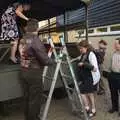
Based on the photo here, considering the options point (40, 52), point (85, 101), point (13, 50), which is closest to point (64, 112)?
point (85, 101)

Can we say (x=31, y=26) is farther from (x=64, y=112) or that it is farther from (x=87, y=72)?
(x=64, y=112)

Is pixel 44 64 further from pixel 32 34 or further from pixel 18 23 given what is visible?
pixel 18 23

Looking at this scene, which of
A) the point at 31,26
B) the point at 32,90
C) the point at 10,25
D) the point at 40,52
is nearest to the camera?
the point at 40,52

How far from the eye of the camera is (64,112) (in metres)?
6.56

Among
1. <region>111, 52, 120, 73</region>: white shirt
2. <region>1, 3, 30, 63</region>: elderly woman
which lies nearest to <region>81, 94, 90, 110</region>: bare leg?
<region>111, 52, 120, 73</region>: white shirt

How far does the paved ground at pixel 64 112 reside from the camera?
6.21 meters

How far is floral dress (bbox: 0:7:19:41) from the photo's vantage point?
21.3ft

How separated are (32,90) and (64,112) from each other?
1.45 meters

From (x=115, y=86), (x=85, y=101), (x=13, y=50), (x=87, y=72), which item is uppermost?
(x=13, y=50)

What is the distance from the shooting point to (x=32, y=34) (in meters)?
5.23

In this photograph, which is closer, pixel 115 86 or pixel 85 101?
pixel 85 101

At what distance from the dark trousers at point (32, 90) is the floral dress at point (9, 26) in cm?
129

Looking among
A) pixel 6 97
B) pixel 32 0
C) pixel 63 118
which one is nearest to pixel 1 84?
pixel 6 97

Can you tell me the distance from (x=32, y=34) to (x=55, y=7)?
248 centimetres
